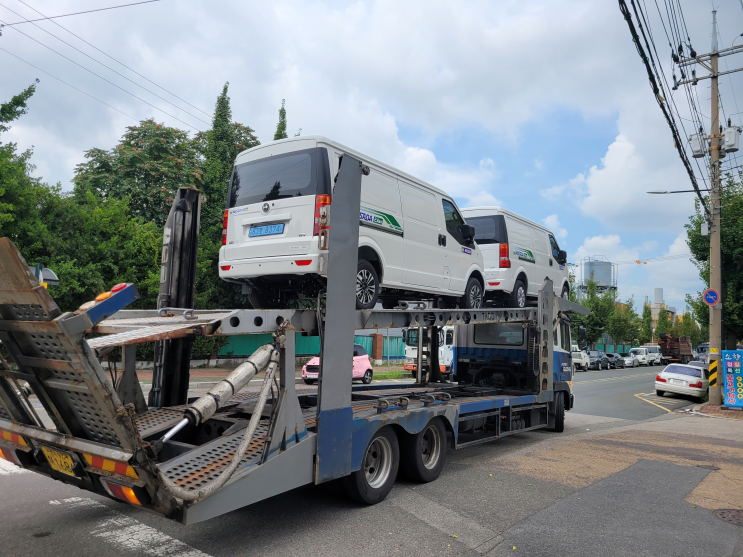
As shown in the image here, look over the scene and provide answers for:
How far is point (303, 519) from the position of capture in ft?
16.2

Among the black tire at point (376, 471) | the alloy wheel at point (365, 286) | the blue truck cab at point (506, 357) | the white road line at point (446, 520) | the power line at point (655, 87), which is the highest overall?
the power line at point (655, 87)

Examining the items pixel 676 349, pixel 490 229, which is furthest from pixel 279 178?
pixel 676 349

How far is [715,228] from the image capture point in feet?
55.7

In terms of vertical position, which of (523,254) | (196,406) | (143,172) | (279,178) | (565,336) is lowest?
(196,406)

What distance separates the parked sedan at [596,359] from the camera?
124ft

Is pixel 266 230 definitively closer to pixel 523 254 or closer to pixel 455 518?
pixel 455 518

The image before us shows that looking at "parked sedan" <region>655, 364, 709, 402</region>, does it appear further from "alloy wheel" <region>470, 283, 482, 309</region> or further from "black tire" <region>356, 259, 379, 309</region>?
"black tire" <region>356, 259, 379, 309</region>

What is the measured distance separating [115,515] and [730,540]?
553cm

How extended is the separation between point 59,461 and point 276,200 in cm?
381

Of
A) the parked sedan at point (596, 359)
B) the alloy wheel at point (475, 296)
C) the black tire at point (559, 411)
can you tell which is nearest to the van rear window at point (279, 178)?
the alloy wheel at point (475, 296)

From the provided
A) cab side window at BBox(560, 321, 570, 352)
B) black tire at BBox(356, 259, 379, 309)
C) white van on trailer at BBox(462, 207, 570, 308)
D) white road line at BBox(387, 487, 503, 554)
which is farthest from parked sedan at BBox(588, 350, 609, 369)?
white road line at BBox(387, 487, 503, 554)

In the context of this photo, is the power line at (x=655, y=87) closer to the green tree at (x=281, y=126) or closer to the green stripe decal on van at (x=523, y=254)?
the green stripe decal on van at (x=523, y=254)

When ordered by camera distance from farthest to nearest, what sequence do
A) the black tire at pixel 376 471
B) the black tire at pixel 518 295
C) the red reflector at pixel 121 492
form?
1. the black tire at pixel 518 295
2. the black tire at pixel 376 471
3. the red reflector at pixel 121 492

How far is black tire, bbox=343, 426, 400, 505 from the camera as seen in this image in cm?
513
